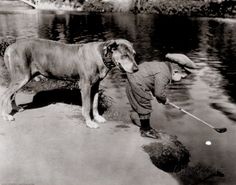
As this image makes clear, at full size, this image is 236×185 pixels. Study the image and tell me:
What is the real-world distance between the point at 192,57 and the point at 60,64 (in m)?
12.1

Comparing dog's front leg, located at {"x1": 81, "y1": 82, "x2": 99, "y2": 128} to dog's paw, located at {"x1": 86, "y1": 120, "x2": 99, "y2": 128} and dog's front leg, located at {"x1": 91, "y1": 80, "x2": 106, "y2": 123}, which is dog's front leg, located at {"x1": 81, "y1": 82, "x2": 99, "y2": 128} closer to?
dog's paw, located at {"x1": 86, "y1": 120, "x2": 99, "y2": 128}

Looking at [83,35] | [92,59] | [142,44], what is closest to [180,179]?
[92,59]

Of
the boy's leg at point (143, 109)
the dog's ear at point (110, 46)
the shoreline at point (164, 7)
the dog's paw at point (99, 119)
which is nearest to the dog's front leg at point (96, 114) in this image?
the dog's paw at point (99, 119)

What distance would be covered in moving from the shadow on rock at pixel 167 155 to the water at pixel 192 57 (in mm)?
400

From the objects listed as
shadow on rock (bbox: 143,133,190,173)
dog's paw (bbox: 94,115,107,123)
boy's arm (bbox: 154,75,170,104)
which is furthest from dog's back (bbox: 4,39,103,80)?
shadow on rock (bbox: 143,133,190,173)

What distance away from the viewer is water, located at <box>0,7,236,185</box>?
27.6ft

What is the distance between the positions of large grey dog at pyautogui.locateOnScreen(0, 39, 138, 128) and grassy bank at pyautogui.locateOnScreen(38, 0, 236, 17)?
29240 millimetres

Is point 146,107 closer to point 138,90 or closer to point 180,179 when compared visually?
point 138,90

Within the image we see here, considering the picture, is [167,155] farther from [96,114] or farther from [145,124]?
[96,114]

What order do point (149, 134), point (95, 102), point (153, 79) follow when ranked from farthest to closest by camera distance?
point (95, 102), point (149, 134), point (153, 79)

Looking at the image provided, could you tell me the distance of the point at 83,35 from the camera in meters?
26.9

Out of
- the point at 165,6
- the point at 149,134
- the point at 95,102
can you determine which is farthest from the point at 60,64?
the point at 165,6

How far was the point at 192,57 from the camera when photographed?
18.8 m

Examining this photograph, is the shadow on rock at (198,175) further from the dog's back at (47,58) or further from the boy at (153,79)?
the dog's back at (47,58)
